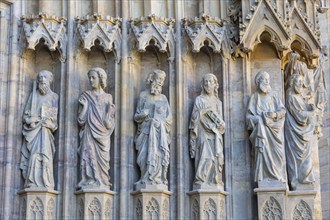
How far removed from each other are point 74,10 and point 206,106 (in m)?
2.45

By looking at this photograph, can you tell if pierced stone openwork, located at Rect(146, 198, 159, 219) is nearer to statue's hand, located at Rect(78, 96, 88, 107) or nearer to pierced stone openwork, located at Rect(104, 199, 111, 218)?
pierced stone openwork, located at Rect(104, 199, 111, 218)

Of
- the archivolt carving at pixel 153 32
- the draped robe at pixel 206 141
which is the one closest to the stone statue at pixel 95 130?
the archivolt carving at pixel 153 32

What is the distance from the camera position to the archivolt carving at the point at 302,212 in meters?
12.1

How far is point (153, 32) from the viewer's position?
12.6m

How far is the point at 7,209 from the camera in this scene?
1184cm

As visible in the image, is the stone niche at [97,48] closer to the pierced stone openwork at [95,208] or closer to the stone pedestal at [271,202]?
the pierced stone openwork at [95,208]

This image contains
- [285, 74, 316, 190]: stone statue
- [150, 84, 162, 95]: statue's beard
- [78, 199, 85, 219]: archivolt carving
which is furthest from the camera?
[150, 84, 162, 95]: statue's beard

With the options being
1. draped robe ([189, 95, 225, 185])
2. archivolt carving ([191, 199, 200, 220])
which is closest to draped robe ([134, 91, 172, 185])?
draped robe ([189, 95, 225, 185])

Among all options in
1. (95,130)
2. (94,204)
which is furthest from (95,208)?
(95,130)

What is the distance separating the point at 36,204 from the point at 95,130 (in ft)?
4.33

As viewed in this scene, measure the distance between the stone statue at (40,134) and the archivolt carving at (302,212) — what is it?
3.45 meters

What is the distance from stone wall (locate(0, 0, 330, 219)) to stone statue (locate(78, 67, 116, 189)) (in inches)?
5.9

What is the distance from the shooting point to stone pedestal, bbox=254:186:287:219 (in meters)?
12.0

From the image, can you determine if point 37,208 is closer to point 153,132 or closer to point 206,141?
point 153,132
